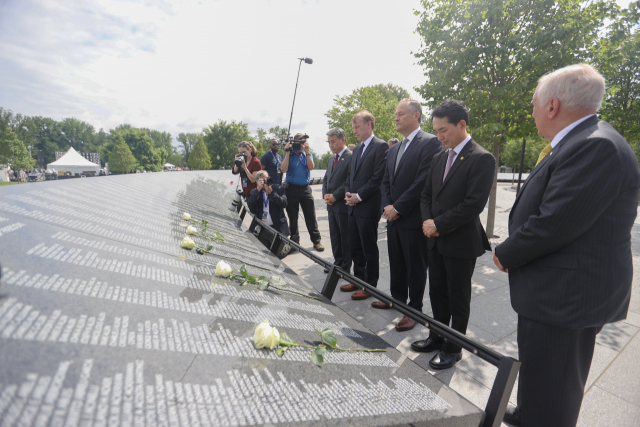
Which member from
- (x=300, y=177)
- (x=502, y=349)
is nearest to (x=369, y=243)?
(x=502, y=349)

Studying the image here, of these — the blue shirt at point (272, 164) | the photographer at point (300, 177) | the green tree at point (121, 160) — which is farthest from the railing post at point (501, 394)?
the green tree at point (121, 160)

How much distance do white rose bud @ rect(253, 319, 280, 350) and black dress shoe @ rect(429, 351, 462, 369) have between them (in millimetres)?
2158

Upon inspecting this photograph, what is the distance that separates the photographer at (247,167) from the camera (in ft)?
20.6

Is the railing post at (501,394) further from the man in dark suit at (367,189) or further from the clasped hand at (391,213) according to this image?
the man in dark suit at (367,189)

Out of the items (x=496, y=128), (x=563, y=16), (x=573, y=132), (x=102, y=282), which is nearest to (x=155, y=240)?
(x=102, y=282)

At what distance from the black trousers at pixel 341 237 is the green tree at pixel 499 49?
3.63 m

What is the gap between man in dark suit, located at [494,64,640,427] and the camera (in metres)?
1.41

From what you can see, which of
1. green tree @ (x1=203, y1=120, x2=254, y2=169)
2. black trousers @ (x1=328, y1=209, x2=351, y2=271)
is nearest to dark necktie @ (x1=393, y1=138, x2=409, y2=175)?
black trousers @ (x1=328, y1=209, x2=351, y2=271)

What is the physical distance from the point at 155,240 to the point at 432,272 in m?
2.30

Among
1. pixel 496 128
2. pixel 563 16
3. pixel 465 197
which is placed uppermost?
pixel 563 16

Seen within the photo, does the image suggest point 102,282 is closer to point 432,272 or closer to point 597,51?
point 432,272

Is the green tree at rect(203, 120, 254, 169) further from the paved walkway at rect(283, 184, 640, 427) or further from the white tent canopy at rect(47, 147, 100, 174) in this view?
the paved walkway at rect(283, 184, 640, 427)

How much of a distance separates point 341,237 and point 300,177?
75.9 inches

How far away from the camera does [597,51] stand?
18.5 feet
